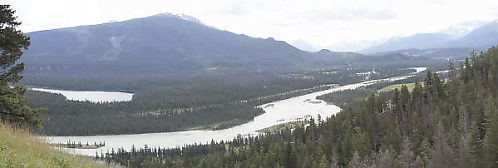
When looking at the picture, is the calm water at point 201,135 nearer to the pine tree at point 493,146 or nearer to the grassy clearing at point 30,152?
the pine tree at point 493,146

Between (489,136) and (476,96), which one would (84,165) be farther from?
(476,96)

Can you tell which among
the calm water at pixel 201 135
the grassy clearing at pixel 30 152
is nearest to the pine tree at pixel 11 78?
the grassy clearing at pixel 30 152

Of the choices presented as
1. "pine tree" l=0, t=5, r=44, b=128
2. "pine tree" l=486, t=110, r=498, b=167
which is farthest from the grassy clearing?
"pine tree" l=486, t=110, r=498, b=167

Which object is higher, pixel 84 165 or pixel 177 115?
pixel 84 165

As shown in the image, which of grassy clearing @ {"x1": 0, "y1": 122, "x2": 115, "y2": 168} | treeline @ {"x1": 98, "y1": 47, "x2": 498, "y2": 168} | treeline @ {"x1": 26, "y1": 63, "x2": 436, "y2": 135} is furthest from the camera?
treeline @ {"x1": 26, "y1": 63, "x2": 436, "y2": 135}

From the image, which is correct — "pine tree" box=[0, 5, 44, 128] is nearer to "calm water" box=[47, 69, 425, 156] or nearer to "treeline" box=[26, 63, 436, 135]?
"calm water" box=[47, 69, 425, 156]

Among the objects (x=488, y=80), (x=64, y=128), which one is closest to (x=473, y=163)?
(x=488, y=80)

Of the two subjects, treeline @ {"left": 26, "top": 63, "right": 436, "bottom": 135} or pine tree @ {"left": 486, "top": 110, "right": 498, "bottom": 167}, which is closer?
pine tree @ {"left": 486, "top": 110, "right": 498, "bottom": 167}
